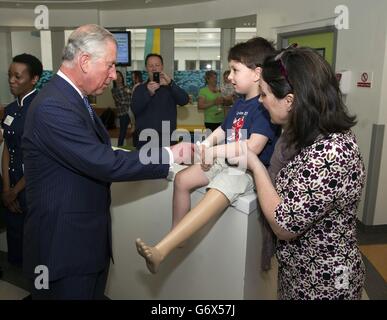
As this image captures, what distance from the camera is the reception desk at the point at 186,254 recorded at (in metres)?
1.44

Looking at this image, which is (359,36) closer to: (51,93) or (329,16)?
(329,16)

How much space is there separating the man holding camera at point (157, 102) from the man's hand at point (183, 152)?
1812 mm

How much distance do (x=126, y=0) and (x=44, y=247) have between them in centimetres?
536

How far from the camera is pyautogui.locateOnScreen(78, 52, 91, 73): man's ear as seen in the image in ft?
3.97

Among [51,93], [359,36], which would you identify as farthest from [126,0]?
[51,93]

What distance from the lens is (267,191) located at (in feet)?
3.63

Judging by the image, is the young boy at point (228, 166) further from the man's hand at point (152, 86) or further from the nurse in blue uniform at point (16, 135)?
the man's hand at point (152, 86)

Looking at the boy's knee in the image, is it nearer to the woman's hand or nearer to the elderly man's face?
the woman's hand

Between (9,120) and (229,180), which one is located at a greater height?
(9,120)

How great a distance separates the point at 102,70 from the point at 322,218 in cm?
87

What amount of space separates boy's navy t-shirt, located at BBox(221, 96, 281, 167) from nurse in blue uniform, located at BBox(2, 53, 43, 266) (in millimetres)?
1172

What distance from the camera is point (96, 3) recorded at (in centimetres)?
604
